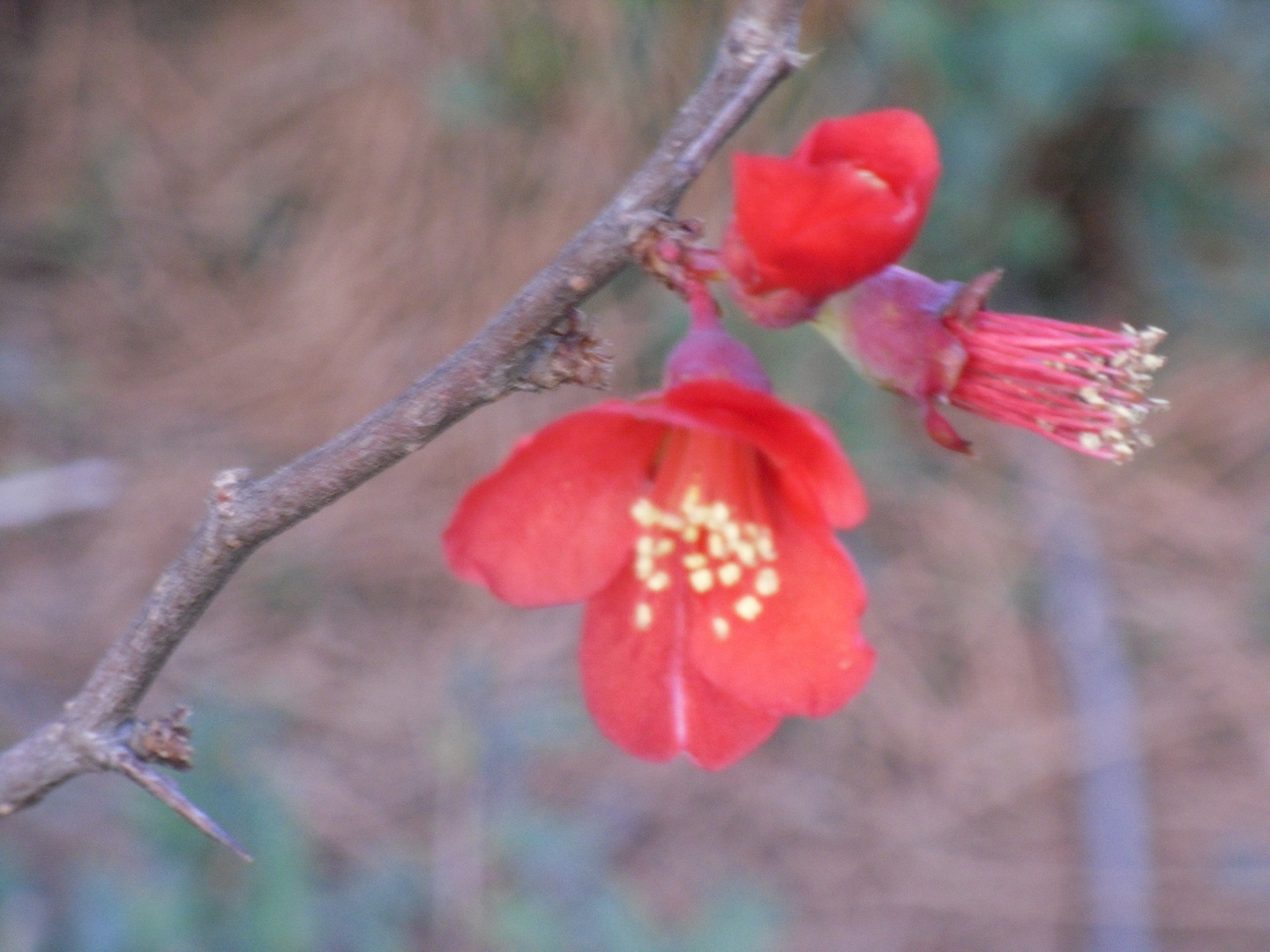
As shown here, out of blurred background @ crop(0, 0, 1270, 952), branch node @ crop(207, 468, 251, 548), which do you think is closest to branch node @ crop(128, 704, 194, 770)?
branch node @ crop(207, 468, 251, 548)

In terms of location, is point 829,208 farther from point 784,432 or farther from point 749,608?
point 749,608

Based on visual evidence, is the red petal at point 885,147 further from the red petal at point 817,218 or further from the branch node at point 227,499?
the branch node at point 227,499

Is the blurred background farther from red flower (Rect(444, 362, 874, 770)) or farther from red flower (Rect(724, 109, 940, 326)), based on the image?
red flower (Rect(724, 109, 940, 326))

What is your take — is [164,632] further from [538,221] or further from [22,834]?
[538,221]

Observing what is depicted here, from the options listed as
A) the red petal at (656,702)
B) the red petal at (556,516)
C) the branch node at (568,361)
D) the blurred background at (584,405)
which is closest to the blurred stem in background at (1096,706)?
the blurred background at (584,405)

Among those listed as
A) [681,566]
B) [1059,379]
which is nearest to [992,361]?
[1059,379]
